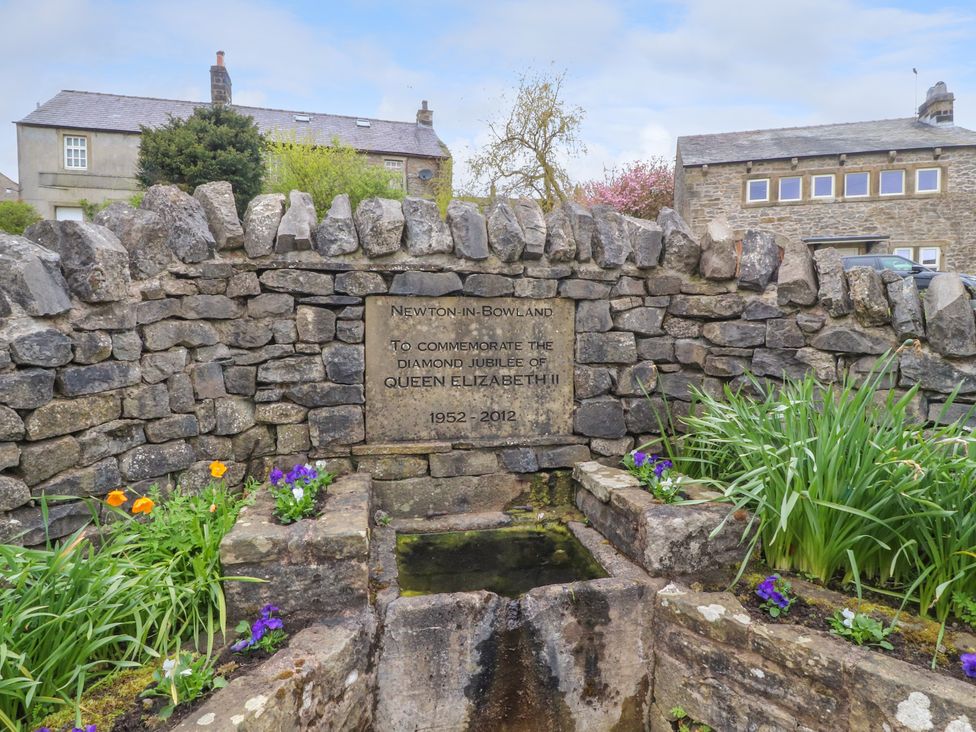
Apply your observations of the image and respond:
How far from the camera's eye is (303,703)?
1.70 meters

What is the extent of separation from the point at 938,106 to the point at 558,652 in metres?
26.4

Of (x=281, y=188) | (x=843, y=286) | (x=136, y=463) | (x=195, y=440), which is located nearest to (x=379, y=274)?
(x=195, y=440)

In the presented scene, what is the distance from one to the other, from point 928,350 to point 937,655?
6.25ft

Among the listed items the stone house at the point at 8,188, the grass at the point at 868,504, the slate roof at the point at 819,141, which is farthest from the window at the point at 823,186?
the stone house at the point at 8,188

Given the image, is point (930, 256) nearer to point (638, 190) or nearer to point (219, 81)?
point (638, 190)

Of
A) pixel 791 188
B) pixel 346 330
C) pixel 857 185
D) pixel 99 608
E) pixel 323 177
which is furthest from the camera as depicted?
pixel 791 188

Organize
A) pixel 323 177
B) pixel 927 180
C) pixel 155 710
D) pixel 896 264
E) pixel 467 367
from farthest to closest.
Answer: pixel 927 180 < pixel 323 177 < pixel 896 264 < pixel 467 367 < pixel 155 710

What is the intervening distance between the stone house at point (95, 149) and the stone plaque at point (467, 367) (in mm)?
18985

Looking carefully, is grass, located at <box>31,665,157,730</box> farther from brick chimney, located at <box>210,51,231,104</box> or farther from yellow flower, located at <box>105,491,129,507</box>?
brick chimney, located at <box>210,51,231,104</box>

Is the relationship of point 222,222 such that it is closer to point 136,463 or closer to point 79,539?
point 136,463

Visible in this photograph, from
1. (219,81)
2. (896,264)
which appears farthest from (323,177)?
(896,264)

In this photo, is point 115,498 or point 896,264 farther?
point 896,264

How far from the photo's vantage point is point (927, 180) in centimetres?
1819

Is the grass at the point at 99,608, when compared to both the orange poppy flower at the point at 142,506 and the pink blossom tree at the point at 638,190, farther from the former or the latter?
the pink blossom tree at the point at 638,190
